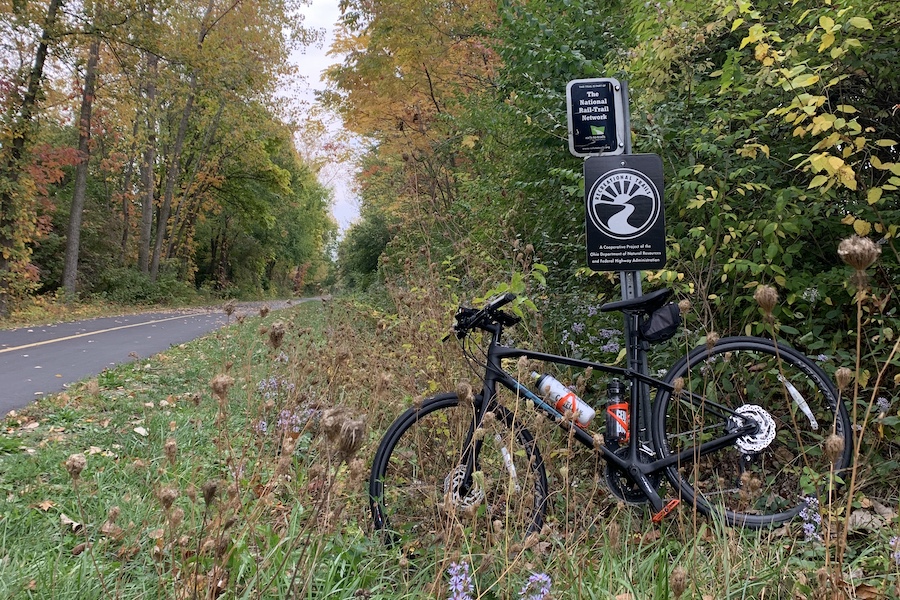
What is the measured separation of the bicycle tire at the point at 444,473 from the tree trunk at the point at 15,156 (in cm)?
1343

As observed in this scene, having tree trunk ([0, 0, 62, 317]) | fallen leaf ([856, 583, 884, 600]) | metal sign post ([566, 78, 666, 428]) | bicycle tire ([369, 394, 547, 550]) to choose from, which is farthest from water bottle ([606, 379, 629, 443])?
tree trunk ([0, 0, 62, 317])

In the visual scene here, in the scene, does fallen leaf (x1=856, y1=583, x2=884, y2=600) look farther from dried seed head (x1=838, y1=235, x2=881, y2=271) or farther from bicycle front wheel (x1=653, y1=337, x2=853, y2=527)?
dried seed head (x1=838, y1=235, x2=881, y2=271)

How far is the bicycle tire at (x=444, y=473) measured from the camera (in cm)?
230

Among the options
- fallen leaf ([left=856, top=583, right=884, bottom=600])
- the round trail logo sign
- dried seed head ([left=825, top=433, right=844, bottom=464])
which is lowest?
fallen leaf ([left=856, top=583, right=884, bottom=600])

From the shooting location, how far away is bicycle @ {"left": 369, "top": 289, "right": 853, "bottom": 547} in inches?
94.0

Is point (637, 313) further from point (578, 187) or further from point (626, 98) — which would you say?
point (578, 187)

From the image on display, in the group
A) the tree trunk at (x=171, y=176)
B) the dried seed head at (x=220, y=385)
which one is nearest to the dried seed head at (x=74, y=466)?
the dried seed head at (x=220, y=385)

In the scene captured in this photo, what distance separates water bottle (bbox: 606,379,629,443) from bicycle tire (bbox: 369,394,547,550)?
41cm

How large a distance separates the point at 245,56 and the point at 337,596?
794 inches

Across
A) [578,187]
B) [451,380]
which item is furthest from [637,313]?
[578,187]

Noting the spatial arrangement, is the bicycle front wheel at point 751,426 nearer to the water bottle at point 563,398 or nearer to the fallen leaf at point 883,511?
the fallen leaf at point 883,511

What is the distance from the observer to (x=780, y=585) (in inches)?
72.2

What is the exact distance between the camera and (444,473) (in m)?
2.79

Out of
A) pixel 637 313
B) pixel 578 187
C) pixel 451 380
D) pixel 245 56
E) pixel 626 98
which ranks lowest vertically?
pixel 451 380
